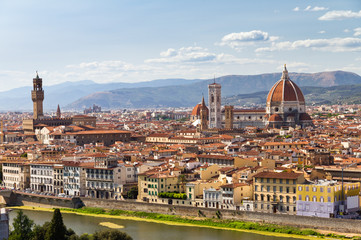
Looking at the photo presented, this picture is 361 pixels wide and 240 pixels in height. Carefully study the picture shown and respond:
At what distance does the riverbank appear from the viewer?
122ft

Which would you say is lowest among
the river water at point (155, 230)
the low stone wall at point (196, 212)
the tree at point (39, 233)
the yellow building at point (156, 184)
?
the river water at point (155, 230)

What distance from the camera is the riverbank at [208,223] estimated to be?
122 ft

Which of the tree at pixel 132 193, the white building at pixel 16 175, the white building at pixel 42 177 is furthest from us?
the white building at pixel 16 175

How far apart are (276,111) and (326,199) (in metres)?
76.9

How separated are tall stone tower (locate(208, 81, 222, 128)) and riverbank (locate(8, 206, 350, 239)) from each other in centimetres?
7144

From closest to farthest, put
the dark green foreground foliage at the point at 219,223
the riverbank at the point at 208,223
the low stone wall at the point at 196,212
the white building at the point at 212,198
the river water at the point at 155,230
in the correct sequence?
the low stone wall at the point at 196,212 → the riverbank at the point at 208,223 → the dark green foreground foliage at the point at 219,223 → the river water at the point at 155,230 → the white building at the point at 212,198

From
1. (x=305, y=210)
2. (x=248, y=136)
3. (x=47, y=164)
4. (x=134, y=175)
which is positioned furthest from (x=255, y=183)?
(x=248, y=136)

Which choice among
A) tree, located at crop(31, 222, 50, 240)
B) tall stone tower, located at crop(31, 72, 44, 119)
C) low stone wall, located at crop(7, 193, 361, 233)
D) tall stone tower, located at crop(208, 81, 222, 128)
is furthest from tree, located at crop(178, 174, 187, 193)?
tall stone tower, located at crop(31, 72, 44, 119)

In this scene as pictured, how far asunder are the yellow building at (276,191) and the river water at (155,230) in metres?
2.82

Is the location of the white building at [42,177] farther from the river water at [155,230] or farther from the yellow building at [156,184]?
the yellow building at [156,184]

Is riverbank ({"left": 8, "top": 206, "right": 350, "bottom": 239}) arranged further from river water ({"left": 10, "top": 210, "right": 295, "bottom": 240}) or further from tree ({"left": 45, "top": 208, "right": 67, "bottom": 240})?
tree ({"left": 45, "top": 208, "right": 67, "bottom": 240})

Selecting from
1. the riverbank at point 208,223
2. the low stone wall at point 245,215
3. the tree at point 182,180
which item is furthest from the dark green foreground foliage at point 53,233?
the tree at point 182,180

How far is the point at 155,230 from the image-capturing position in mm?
40219

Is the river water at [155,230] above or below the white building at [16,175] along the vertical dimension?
below
